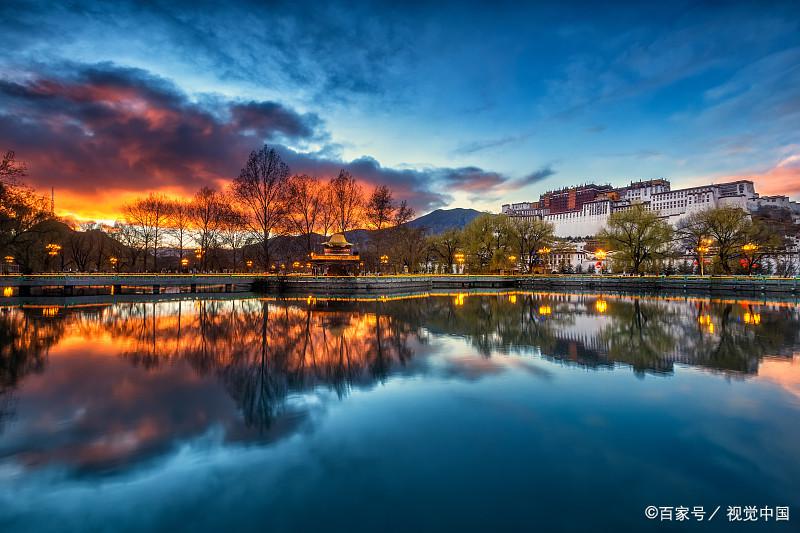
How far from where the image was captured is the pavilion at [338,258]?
159 ft

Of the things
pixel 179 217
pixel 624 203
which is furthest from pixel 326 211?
pixel 624 203

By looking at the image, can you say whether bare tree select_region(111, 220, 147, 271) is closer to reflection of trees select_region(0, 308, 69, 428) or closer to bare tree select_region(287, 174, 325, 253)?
bare tree select_region(287, 174, 325, 253)

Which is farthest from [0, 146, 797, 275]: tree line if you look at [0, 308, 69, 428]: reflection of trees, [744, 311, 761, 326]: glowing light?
[744, 311, 761, 326]: glowing light

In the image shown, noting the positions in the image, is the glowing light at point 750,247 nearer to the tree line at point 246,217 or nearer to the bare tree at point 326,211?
the tree line at point 246,217

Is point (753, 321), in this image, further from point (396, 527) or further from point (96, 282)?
point (96, 282)

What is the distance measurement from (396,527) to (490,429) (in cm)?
276

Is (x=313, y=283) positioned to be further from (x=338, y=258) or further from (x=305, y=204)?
(x=305, y=204)

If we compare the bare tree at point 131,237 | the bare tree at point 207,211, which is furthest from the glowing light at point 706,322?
the bare tree at point 131,237

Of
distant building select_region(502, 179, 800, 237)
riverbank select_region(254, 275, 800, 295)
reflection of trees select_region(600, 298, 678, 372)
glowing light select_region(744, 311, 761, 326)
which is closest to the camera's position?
reflection of trees select_region(600, 298, 678, 372)

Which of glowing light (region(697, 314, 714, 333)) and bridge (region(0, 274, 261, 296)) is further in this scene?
bridge (region(0, 274, 261, 296))

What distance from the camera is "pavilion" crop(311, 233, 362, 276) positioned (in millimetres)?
48375

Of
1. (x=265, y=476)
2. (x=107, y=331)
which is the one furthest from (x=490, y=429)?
(x=107, y=331)

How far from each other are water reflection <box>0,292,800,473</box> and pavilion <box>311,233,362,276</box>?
26.6 metres

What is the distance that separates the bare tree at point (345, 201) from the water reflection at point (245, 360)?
35.1 meters
